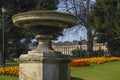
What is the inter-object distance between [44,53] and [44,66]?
1.22 feet

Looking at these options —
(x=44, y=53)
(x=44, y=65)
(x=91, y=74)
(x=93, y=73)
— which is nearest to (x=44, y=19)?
(x=44, y=53)

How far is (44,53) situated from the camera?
10.0 m

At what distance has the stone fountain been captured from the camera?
32.3 feet

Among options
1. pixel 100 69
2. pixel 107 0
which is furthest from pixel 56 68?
pixel 107 0

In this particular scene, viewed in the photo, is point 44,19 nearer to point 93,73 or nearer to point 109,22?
point 93,73

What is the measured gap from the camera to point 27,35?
3716 cm

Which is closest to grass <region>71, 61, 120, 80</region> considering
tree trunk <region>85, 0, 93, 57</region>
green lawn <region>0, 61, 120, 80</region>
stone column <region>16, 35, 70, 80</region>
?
green lawn <region>0, 61, 120, 80</region>

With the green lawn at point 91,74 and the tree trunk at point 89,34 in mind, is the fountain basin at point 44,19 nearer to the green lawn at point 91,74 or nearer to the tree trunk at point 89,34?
the green lawn at point 91,74

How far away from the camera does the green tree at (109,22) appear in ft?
114

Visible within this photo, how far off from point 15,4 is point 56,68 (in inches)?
1160

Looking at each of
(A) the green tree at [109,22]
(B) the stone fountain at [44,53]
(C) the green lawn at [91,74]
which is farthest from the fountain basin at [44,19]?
(A) the green tree at [109,22]

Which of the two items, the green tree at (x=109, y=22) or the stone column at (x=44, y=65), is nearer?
the stone column at (x=44, y=65)

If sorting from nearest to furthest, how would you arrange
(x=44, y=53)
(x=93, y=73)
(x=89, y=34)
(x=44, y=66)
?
(x=44, y=66), (x=44, y=53), (x=93, y=73), (x=89, y=34)

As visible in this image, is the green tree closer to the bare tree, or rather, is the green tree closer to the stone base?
the bare tree
